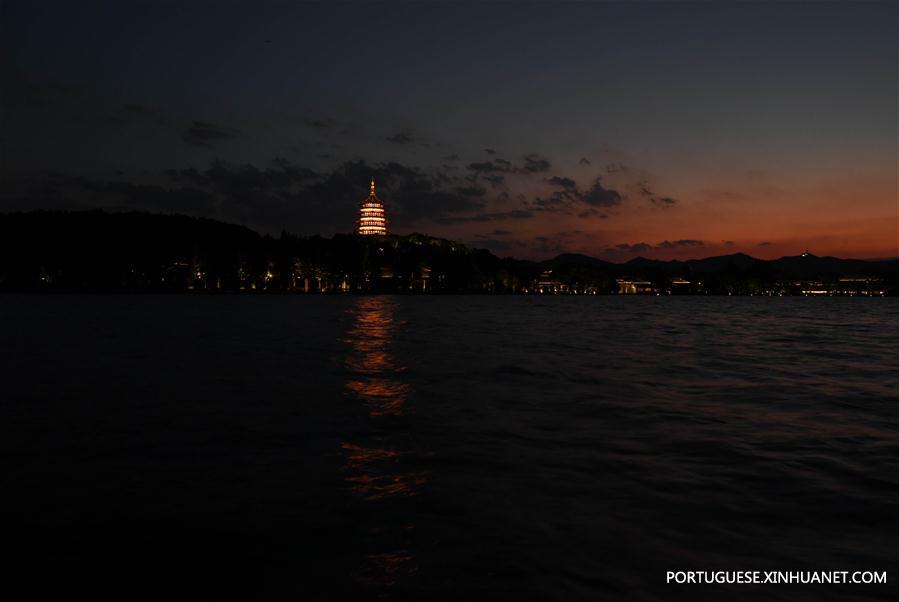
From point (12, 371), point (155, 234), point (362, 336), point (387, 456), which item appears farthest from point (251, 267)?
point (387, 456)

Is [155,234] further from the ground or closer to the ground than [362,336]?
further from the ground

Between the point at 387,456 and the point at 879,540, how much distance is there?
288 inches

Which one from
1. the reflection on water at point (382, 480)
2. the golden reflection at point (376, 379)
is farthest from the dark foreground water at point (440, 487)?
the golden reflection at point (376, 379)

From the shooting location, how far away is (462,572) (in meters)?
6.31

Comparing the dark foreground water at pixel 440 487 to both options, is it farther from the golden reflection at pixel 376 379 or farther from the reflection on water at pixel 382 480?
the golden reflection at pixel 376 379

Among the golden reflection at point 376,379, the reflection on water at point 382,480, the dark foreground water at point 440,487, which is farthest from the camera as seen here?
the golden reflection at point 376,379

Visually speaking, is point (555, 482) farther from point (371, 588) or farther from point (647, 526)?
point (371, 588)

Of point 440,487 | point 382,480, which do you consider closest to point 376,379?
point 382,480

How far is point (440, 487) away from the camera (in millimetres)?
9109

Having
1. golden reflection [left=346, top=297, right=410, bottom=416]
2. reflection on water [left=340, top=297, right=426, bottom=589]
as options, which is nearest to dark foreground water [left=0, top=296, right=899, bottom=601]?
reflection on water [left=340, top=297, right=426, bottom=589]

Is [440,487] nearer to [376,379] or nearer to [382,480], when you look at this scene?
[382,480]

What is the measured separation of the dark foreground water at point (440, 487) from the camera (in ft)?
20.6

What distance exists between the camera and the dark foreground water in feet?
20.6

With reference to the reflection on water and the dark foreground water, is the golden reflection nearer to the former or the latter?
the reflection on water
